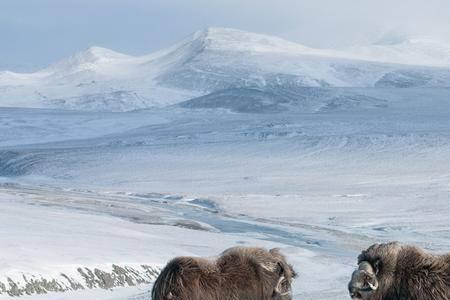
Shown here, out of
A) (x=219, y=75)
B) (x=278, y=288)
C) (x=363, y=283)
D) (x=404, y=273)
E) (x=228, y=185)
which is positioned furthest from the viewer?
(x=219, y=75)

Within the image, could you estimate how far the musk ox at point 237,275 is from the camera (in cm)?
636

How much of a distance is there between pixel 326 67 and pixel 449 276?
146 metres

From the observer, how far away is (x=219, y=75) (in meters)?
156

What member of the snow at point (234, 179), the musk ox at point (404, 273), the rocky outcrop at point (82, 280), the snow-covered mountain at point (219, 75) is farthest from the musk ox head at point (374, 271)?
the snow-covered mountain at point (219, 75)

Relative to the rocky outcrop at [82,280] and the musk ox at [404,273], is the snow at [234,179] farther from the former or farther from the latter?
the musk ox at [404,273]

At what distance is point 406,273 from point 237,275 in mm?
1175

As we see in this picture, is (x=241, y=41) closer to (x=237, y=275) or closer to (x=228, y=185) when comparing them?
(x=228, y=185)

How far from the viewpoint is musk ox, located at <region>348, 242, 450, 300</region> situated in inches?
246

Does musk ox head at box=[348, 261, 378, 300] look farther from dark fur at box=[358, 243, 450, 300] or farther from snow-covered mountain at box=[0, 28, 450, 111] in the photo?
snow-covered mountain at box=[0, 28, 450, 111]

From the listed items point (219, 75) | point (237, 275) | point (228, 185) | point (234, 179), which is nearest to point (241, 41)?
point (219, 75)

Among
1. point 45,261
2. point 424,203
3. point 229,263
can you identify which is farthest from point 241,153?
point 229,263

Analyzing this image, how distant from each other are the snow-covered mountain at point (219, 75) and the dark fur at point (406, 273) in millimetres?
103289

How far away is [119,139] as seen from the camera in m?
80.7

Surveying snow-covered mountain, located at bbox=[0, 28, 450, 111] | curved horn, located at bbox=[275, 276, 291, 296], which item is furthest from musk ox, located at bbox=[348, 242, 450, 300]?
snow-covered mountain, located at bbox=[0, 28, 450, 111]
